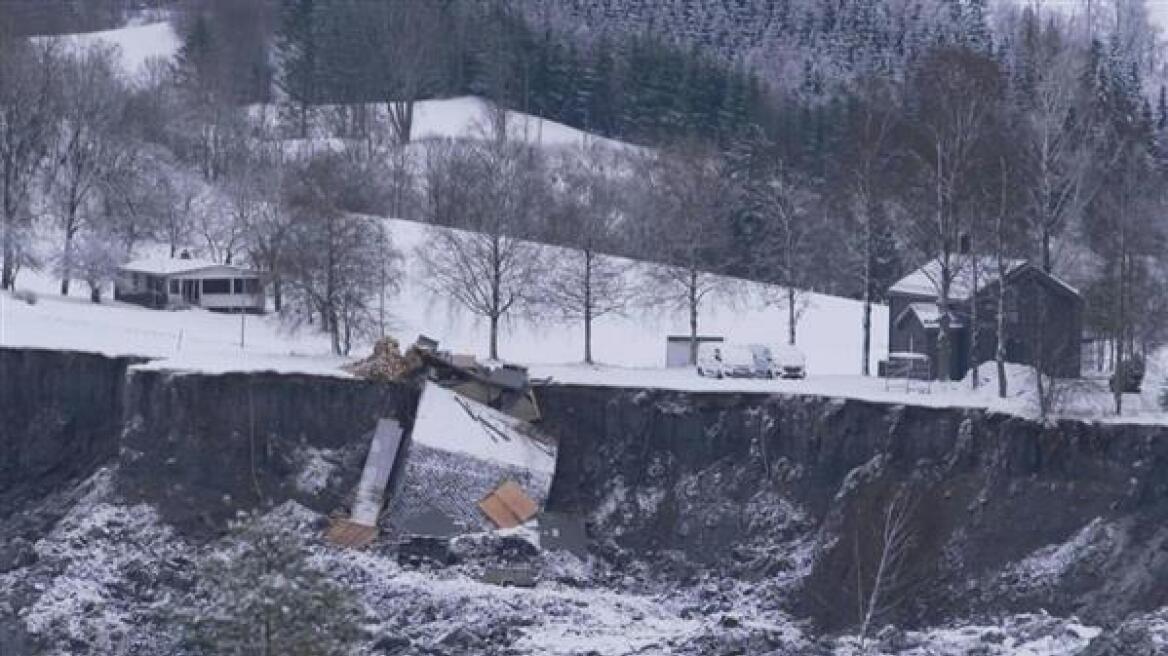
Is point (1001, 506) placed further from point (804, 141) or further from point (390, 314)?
point (804, 141)

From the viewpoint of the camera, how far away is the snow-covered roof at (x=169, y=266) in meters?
66.4

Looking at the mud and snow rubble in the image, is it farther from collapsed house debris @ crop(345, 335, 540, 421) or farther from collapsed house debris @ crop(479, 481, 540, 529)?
collapsed house debris @ crop(345, 335, 540, 421)

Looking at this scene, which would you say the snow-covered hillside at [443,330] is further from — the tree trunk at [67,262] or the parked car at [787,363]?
the parked car at [787,363]

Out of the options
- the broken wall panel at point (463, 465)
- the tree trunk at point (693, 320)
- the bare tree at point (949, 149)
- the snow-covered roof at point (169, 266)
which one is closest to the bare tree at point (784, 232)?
the tree trunk at point (693, 320)

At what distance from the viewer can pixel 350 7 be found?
103m

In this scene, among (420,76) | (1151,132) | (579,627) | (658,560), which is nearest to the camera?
(579,627)

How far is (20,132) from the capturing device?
7131 cm

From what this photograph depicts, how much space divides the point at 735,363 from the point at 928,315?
189 inches

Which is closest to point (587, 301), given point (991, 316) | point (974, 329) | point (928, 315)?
point (928, 315)

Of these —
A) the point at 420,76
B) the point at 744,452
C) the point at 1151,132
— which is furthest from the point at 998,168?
the point at 420,76

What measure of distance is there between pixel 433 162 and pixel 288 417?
39.8 m

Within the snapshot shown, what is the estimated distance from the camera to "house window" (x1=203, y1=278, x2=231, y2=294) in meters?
66.8

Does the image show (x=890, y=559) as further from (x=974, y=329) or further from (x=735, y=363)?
(x=735, y=363)

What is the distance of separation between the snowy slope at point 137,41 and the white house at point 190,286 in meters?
38.8
